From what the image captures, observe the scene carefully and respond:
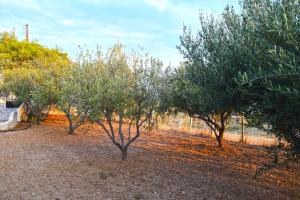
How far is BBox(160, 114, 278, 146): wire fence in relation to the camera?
599 inches

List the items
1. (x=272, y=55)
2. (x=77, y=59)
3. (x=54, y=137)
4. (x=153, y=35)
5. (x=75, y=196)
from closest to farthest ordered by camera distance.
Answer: (x=272, y=55) < (x=75, y=196) < (x=77, y=59) < (x=153, y=35) < (x=54, y=137)

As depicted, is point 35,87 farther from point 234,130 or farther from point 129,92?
point 234,130

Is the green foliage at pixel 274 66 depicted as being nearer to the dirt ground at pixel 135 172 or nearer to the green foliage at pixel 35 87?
the dirt ground at pixel 135 172

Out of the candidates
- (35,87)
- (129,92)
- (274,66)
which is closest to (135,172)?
(129,92)

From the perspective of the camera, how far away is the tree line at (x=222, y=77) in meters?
4.32

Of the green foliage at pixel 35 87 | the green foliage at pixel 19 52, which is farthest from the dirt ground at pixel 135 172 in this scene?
the green foliage at pixel 19 52

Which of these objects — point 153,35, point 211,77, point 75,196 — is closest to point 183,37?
point 211,77

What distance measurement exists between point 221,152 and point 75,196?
22.9 ft

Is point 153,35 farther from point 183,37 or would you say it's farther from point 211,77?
point 211,77

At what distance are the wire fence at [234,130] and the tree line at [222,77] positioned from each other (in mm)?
3182

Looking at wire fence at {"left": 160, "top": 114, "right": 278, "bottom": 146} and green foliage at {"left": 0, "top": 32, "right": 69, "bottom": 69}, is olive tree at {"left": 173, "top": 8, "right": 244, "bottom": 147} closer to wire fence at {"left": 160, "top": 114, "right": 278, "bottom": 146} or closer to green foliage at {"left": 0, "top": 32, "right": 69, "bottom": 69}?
wire fence at {"left": 160, "top": 114, "right": 278, "bottom": 146}

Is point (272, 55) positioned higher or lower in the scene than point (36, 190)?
higher

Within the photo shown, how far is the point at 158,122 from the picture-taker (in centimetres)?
995

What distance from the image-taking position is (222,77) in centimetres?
586
